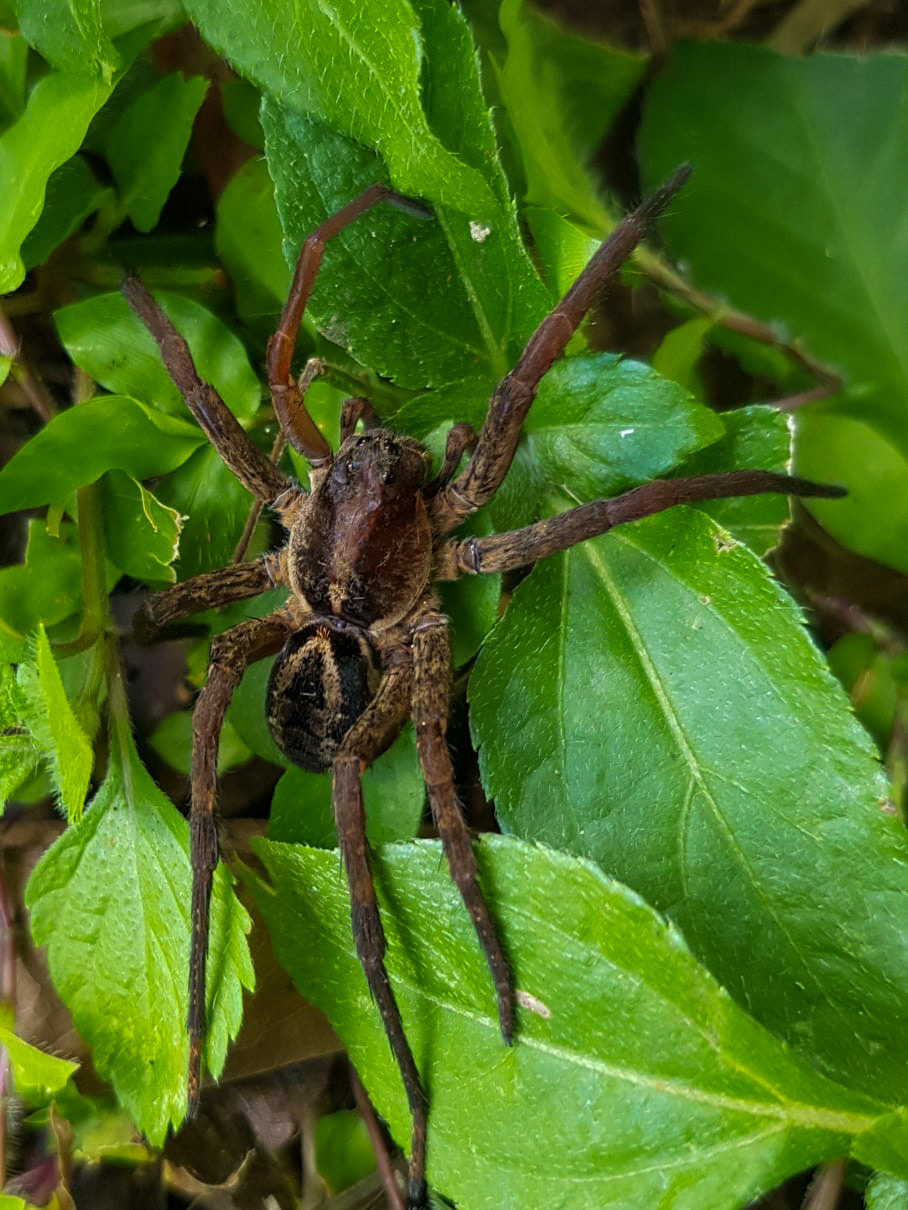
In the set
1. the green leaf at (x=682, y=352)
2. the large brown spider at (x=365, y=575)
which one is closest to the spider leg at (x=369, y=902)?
the large brown spider at (x=365, y=575)

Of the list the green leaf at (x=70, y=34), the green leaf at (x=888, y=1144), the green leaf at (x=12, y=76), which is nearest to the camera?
the green leaf at (x=888, y=1144)

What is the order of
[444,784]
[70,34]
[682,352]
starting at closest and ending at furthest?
[70,34], [444,784], [682,352]

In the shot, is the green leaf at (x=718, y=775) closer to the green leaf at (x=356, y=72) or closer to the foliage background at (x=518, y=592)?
the foliage background at (x=518, y=592)

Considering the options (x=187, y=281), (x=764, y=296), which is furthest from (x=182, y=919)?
(x=764, y=296)

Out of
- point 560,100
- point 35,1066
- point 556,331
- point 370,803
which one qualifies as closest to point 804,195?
point 560,100

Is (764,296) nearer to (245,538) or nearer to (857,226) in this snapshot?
(857,226)

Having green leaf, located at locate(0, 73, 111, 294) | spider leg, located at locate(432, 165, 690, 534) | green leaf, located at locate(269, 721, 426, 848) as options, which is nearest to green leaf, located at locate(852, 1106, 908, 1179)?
green leaf, located at locate(269, 721, 426, 848)

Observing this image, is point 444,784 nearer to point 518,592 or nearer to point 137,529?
point 518,592
